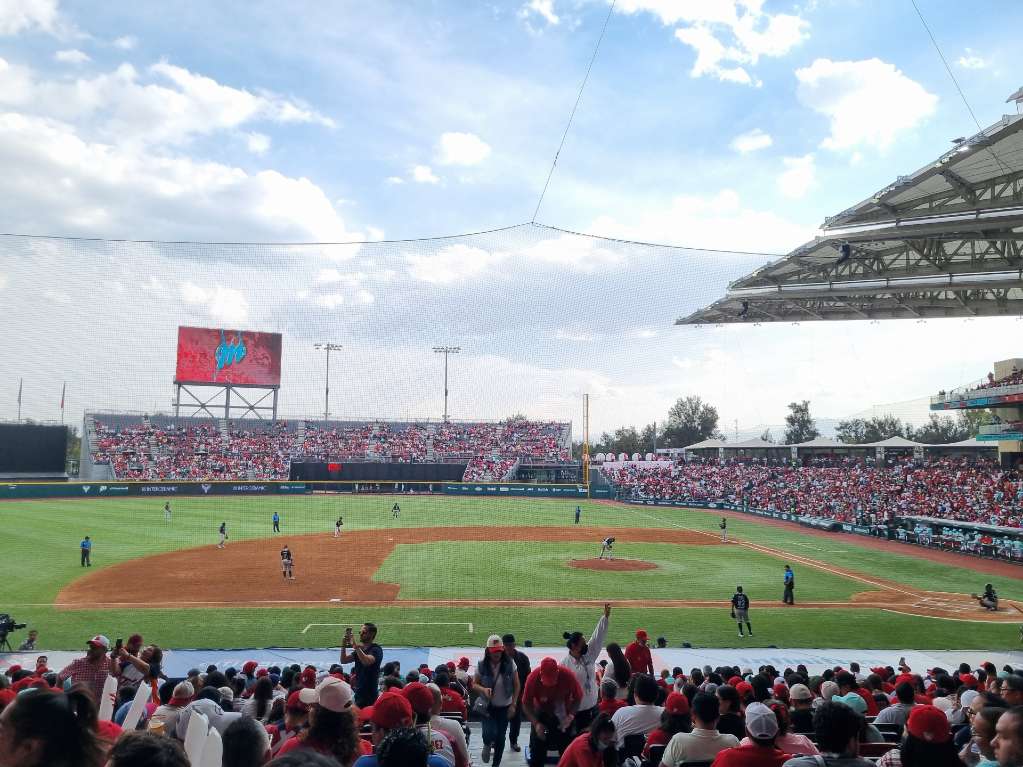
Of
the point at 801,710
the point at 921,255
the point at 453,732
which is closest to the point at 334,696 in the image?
the point at 453,732

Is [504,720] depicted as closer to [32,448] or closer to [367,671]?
[367,671]

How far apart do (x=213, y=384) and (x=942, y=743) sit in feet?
199

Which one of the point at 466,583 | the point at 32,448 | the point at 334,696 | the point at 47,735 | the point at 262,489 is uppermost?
the point at 47,735

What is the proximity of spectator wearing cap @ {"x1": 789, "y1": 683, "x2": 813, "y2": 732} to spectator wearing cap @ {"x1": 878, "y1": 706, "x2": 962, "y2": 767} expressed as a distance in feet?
6.07

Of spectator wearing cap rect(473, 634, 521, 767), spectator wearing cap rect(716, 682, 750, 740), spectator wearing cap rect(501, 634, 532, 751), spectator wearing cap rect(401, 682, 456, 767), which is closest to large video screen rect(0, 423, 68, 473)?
spectator wearing cap rect(501, 634, 532, 751)

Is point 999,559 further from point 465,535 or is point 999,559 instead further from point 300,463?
point 300,463

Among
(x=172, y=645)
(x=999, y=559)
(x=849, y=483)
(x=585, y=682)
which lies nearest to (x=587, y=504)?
(x=849, y=483)

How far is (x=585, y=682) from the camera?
702cm

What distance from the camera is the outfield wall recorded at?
156ft

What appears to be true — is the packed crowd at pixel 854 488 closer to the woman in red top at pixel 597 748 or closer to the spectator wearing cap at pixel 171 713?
the woman in red top at pixel 597 748

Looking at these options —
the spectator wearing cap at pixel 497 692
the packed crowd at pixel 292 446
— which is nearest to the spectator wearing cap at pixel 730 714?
the spectator wearing cap at pixel 497 692

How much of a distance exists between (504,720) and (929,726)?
4.67 metres

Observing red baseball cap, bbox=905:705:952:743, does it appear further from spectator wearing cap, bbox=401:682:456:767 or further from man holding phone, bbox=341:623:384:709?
man holding phone, bbox=341:623:384:709

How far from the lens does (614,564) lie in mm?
27016
